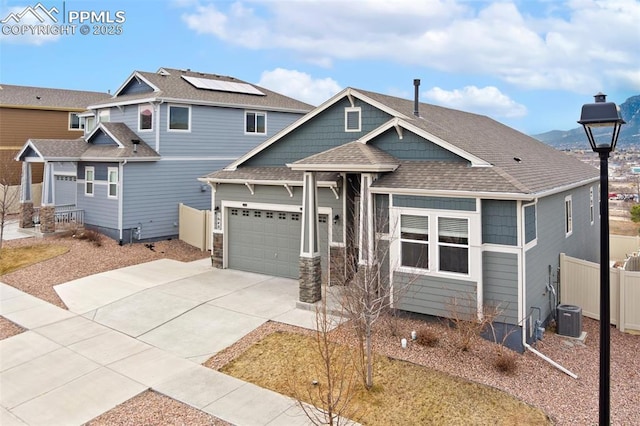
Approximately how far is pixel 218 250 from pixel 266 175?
3470mm

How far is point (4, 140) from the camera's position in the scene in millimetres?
28250

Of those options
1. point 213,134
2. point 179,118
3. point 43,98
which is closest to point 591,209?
point 213,134

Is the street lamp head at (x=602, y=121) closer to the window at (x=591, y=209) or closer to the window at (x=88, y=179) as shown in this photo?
the window at (x=591, y=209)

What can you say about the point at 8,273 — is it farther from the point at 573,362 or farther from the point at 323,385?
the point at 573,362

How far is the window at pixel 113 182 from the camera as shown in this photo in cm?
1909

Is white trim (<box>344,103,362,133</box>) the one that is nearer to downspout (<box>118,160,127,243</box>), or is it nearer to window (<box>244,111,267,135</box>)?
downspout (<box>118,160,127,243</box>)

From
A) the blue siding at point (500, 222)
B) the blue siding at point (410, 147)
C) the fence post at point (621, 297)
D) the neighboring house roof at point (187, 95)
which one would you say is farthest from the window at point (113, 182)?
the fence post at point (621, 297)

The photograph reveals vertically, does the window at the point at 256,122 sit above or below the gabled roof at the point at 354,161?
above

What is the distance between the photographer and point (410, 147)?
1158 cm

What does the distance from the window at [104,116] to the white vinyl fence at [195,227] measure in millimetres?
6411

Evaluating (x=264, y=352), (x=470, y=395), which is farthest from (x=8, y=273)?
(x=470, y=395)

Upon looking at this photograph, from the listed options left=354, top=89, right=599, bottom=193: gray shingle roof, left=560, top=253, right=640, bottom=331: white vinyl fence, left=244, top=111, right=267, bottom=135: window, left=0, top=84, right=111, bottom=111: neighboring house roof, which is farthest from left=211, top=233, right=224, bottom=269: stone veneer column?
left=0, top=84, right=111, bottom=111: neighboring house roof

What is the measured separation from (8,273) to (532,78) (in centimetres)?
2893

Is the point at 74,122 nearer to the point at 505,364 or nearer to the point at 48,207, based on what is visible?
the point at 48,207
